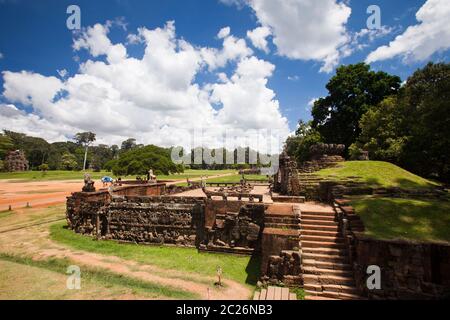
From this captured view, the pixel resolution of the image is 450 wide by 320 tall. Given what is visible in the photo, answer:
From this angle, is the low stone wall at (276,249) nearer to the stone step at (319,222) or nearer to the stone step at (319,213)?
the stone step at (319,222)

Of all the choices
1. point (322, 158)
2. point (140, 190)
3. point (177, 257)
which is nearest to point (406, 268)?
point (177, 257)

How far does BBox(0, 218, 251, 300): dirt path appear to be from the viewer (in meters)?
8.19

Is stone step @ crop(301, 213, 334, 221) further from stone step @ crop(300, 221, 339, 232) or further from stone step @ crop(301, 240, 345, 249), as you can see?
stone step @ crop(301, 240, 345, 249)

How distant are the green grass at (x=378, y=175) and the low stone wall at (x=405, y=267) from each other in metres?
6.02

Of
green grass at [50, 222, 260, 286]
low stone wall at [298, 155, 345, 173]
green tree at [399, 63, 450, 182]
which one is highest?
green tree at [399, 63, 450, 182]

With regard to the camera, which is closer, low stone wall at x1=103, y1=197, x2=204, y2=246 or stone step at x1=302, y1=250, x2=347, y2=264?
stone step at x1=302, y1=250, x2=347, y2=264

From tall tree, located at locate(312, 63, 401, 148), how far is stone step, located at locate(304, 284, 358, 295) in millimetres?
26285

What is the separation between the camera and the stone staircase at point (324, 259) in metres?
7.62

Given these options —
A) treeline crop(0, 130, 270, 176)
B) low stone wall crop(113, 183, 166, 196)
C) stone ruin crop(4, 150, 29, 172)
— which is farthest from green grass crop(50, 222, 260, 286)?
stone ruin crop(4, 150, 29, 172)

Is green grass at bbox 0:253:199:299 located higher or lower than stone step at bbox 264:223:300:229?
lower
